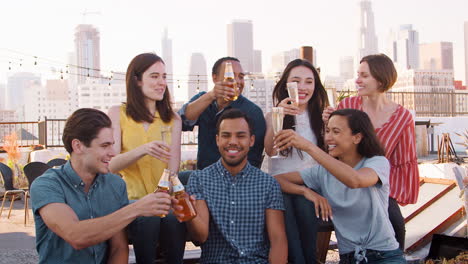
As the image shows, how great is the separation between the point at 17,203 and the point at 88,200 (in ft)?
29.0

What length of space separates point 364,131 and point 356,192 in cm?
34

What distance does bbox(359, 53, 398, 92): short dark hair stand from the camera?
141 inches

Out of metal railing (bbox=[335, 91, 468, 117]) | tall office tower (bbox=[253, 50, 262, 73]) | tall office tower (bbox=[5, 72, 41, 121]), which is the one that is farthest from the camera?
tall office tower (bbox=[5, 72, 41, 121])

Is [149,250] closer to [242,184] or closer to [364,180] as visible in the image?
[242,184]

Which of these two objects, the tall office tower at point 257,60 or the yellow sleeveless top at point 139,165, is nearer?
the yellow sleeveless top at point 139,165

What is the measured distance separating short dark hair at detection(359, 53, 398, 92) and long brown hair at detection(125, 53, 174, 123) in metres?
1.33

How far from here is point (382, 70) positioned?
11.7 ft

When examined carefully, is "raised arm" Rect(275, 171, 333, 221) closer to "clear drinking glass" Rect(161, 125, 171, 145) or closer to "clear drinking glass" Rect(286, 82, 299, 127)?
"clear drinking glass" Rect(286, 82, 299, 127)

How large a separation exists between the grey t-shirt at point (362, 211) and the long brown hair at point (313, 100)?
413mm

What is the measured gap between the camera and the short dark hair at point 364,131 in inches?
120

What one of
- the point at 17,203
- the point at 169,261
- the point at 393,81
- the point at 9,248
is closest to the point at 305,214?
the point at 169,261

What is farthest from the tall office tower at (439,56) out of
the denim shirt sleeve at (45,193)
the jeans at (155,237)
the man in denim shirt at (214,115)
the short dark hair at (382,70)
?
the denim shirt sleeve at (45,193)

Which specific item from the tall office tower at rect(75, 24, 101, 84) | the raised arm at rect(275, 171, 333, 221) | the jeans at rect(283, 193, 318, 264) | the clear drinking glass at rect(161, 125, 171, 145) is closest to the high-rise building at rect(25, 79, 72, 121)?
the tall office tower at rect(75, 24, 101, 84)

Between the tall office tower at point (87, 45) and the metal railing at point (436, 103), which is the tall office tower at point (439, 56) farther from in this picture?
the metal railing at point (436, 103)
